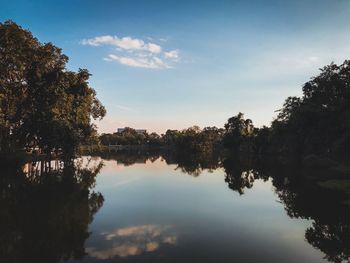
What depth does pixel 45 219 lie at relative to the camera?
1805 centimetres

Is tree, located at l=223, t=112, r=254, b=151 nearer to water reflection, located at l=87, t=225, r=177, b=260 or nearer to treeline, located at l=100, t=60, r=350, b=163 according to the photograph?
treeline, located at l=100, t=60, r=350, b=163

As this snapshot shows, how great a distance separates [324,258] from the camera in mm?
13094

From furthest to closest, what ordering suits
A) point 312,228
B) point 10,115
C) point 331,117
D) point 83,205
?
point 331,117 < point 10,115 < point 83,205 < point 312,228

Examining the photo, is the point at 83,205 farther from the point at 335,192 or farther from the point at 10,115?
the point at 10,115

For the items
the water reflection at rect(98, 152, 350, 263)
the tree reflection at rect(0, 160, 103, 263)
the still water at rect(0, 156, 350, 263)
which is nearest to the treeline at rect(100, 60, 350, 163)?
the water reflection at rect(98, 152, 350, 263)

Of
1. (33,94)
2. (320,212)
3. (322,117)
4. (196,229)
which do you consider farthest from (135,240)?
(322,117)

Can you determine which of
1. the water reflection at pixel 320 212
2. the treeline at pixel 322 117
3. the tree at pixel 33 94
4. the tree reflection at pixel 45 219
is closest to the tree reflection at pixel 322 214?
the water reflection at pixel 320 212

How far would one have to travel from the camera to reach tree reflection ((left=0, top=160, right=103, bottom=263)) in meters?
12.9

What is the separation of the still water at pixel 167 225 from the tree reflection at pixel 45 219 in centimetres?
4

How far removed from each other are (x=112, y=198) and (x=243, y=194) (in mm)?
11253

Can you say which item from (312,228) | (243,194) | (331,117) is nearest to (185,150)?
(331,117)

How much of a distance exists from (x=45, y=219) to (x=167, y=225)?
635 cm

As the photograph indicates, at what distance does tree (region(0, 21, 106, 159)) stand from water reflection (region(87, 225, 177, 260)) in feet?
118

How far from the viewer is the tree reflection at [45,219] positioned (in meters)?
12.9
